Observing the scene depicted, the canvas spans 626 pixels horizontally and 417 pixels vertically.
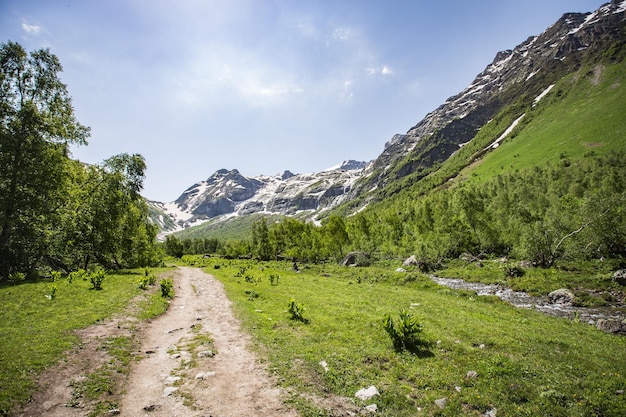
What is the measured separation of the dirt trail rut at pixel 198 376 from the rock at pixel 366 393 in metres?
2.82

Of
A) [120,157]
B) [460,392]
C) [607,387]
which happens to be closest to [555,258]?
[607,387]

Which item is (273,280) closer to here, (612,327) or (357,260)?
(612,327)

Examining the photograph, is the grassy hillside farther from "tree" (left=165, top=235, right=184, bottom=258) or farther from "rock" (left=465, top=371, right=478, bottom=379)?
"tree" (left=165, top=235, right=184, bottom=258)

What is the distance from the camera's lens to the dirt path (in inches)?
372

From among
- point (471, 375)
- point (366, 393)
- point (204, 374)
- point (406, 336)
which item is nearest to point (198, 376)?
point (204, 374)

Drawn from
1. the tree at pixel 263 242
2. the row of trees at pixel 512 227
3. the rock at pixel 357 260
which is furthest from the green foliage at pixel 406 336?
the tree at pixel 263 242

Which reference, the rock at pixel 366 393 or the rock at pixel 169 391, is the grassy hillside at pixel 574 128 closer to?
the rock at pixel 366 393

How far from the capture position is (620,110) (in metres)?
128

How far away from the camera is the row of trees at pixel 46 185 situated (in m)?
31.0

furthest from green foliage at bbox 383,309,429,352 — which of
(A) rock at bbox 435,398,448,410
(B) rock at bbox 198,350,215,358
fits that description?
(B) rock at bbox 198,350,215,358

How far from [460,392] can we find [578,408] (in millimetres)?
3716

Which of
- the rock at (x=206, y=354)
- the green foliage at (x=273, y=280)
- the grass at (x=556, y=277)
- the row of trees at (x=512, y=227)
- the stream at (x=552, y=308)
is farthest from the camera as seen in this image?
the row of trees at (x=512, y=227)

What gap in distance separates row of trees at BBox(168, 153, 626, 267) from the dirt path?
5134 cm

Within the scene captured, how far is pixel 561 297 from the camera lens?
101ft
